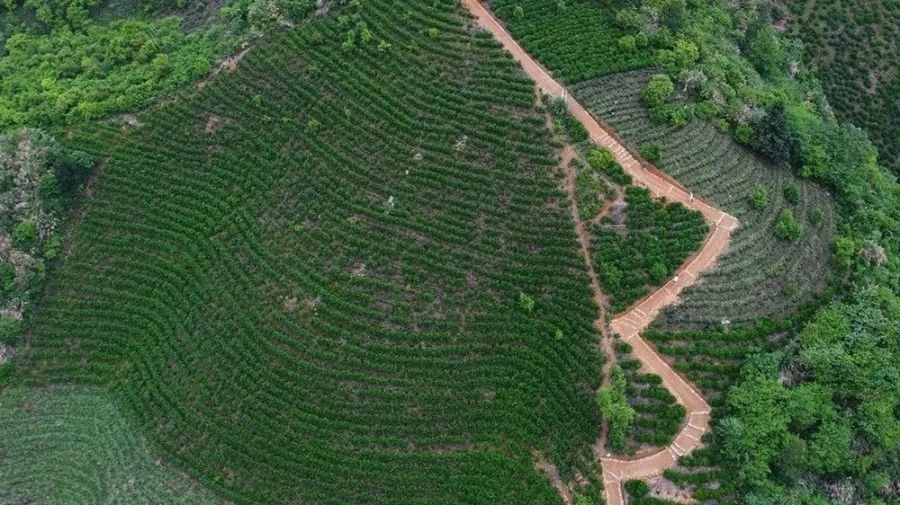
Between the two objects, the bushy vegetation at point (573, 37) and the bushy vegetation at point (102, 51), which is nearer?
the bushy vegetation at point (573, 37)

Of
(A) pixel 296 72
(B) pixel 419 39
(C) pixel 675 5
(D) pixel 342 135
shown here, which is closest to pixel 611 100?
(C) pixel 675 5

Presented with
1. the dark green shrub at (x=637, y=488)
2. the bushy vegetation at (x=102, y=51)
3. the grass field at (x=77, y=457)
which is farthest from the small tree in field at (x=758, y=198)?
the grass field at (x=77, y=457)

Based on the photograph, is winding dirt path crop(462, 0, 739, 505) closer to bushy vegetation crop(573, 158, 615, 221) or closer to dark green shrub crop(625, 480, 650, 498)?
dark green shrub crop(625, 480, 650, 498)

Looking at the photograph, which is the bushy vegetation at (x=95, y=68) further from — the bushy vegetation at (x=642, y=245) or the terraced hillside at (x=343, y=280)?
the bushy vegetation at (x=642, y=245)

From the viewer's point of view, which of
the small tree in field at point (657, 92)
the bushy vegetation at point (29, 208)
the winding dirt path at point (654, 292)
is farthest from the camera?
the bushy vegetation at point (29, 208)

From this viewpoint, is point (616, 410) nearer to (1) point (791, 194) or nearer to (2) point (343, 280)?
(2) point (343, 280)

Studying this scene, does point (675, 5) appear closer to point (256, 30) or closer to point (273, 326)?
point (256, 30)
